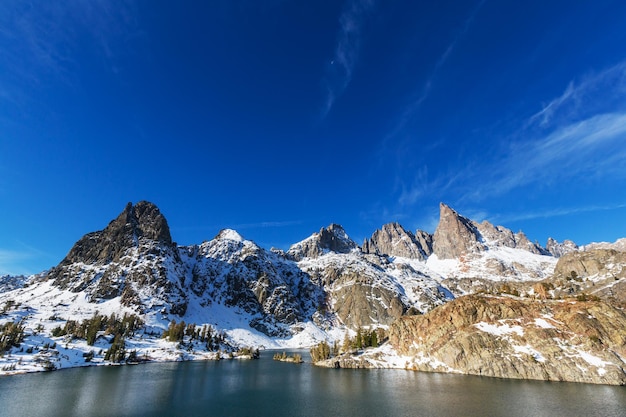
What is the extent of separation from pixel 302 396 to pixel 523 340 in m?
74.7

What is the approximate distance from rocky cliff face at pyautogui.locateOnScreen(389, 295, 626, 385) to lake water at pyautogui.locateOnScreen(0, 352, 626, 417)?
8036mm

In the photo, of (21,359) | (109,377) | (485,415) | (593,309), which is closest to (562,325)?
(593,309)

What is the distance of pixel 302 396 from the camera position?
7438cm

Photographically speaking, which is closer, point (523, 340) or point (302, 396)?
point (302, 396)

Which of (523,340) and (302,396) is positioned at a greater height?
(523,340)

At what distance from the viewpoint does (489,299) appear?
121375 mm

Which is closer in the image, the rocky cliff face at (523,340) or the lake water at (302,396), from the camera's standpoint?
the lake water at (302,396)

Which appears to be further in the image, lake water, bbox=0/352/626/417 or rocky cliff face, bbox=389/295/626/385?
rocky cliff face, bbox=389/295/626/385

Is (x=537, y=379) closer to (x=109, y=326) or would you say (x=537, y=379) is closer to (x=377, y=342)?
(x=377, y=342)

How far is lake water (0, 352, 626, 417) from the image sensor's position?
58812 millimetres

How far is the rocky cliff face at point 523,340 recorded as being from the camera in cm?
9025

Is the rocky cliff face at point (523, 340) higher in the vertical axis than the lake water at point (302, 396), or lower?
higher

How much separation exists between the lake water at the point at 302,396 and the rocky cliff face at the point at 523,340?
804cm

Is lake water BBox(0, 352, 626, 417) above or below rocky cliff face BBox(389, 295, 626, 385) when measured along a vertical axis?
below
